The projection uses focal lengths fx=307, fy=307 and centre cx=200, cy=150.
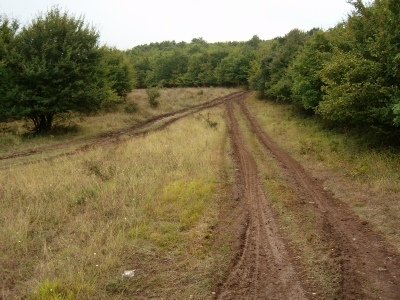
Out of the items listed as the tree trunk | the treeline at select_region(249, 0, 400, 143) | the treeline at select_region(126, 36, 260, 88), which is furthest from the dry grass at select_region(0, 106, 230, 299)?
the treeline at select_region(126, 36, 260, 88)

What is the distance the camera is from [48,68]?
19359mm

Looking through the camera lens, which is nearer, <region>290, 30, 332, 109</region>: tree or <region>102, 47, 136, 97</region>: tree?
<region>290, 30, 332, 109</region>: tree

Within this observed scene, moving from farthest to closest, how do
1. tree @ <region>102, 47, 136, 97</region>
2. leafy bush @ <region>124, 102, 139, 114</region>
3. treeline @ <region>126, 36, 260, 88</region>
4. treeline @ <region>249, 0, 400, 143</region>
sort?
treeline @ <region>126, 36, 260, 88</region> < tree @ <region>102, 47, 136, 97</region> < leafy bush @ <region>124, 102, 139, 114</region> < treeline @ <region>249, 0, 400, 143</region>

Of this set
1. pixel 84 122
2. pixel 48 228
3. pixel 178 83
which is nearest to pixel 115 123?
pixel 84 122

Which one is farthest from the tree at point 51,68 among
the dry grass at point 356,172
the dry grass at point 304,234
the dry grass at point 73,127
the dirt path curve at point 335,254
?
the dirt path curve at point 335,254

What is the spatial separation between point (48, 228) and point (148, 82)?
81734mm

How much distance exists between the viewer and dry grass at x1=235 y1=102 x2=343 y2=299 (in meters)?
4.82

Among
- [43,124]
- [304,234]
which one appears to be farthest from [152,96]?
[304,234]

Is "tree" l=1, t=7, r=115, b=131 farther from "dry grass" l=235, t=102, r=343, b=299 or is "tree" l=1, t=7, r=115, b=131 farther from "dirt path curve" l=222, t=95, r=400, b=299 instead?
"dirt path curve" l=222, t=95, r=400, b=299

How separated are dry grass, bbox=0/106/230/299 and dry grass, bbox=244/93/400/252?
3.70m

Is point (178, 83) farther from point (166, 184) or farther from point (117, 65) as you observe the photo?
point (166, 184)

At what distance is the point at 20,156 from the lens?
1482cm

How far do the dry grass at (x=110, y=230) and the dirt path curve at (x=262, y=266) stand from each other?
1.11 feet

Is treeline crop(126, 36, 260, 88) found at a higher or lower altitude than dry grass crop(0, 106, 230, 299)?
higher
